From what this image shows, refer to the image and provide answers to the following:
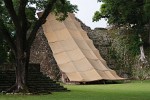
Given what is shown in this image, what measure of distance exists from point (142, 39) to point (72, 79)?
9576 mm

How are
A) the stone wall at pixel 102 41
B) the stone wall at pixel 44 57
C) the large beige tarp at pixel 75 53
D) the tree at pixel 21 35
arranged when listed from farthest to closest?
1. the stone wall at pixel 102 41
2. the stone wall at pixel 44 57
3. the large beige tarp at pixel 75 53
4. the tree at pixel 21 35

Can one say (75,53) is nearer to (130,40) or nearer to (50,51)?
(50,51)

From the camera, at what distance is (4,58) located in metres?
28.7

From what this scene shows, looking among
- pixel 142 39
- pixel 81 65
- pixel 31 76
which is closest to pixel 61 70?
pixel 81 65

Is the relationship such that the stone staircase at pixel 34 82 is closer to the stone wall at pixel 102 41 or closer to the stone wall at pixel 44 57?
the stone wall at pixel 44 57

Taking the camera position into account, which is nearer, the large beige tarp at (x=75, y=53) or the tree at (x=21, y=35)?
the tree at (x=21, y=35)

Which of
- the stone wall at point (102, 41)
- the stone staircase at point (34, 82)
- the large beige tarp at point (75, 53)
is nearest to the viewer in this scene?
the stone staircase at point (34, 82)

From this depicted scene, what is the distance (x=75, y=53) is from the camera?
3581cm

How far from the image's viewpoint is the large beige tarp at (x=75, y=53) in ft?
109

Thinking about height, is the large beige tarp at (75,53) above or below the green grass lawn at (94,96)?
above

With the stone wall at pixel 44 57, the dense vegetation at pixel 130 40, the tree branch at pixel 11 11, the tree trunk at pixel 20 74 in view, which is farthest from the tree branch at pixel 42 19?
the dense vegetation at pixel 130 40

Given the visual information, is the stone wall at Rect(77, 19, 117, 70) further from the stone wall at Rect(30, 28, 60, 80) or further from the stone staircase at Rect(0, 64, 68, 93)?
the stone staircase at Rect(0, 64, 68, 93)

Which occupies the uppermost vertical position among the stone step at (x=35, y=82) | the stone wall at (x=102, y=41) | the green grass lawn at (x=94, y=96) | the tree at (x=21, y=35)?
the stone wall at (x=102, y=41)

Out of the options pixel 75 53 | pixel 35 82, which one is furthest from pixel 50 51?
pixel 35 82
